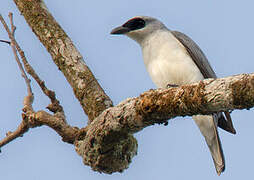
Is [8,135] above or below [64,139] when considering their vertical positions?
above

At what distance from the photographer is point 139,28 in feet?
26.0

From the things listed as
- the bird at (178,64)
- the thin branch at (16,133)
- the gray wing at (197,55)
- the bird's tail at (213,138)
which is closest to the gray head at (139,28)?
the bird at (178,64)

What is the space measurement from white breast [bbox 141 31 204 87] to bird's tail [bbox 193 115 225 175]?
87 centimetres

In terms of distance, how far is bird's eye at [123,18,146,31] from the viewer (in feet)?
25.8

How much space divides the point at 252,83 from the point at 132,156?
78.0 inches

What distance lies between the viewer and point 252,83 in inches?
124

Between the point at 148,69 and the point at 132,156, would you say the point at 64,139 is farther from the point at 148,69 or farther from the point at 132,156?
the point at 148,69

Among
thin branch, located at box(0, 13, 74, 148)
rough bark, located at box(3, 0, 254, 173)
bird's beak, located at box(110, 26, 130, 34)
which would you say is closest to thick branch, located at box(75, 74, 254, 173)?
rough bark, located at box(3, 0, 254, 173)

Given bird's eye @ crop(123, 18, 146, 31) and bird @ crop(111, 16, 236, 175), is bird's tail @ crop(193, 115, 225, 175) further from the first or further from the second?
bird's eye @ crop(123, 18, 146, 31)

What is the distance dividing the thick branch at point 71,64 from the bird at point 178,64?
1488 millimetres

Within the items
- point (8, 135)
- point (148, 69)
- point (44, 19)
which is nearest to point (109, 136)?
point (8, 135)

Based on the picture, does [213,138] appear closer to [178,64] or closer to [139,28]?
[178,64]

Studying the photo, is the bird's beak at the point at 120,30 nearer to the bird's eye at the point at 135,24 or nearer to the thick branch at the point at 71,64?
the bird's eye at the point at 135,24

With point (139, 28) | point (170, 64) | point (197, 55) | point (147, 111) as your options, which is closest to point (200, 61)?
point (197, 55)
